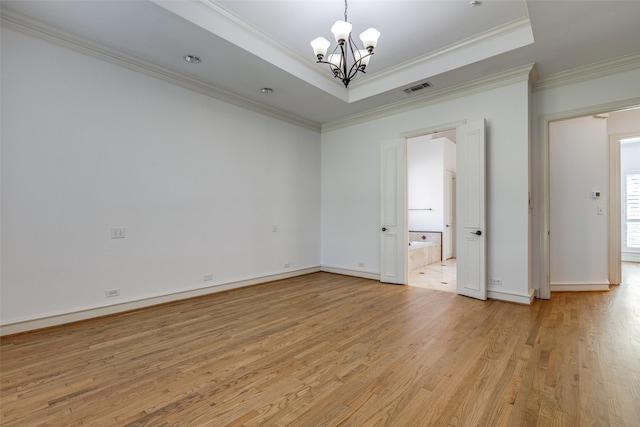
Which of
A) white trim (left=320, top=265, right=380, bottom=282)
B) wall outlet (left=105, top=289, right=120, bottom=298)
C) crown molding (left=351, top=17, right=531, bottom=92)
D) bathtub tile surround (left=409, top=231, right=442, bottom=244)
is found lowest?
white trim (left=320, top=265, right=380, bottom=282)

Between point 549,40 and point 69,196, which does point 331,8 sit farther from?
point 69,196

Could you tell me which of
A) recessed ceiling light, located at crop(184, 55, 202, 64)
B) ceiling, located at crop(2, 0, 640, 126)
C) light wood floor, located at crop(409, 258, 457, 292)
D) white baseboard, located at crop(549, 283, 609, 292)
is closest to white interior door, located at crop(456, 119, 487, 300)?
light wood floor, located at crop(409, 258, 457, 292)

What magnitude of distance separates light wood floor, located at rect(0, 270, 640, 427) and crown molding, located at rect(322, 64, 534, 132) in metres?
3.02

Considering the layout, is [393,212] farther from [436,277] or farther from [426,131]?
[436,277]

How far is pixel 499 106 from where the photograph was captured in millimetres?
3969

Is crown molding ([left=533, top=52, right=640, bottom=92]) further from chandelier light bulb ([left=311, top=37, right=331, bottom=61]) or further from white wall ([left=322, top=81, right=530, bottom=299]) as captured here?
chandelier light bulb ([left=311, top=37, right=331, bottom=61])

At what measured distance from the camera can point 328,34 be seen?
3.46 m

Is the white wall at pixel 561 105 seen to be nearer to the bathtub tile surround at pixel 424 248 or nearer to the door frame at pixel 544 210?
the door frame at pixel 544 210

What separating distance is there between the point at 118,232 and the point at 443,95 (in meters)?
4.95

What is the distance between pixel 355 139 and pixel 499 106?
8.10ft

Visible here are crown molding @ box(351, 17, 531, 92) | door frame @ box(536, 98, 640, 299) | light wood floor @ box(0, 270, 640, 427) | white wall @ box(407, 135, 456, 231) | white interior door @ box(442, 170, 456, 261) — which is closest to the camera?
light wood floor @ box(0, 270, 640, 427)

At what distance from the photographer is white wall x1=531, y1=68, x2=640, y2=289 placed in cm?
352

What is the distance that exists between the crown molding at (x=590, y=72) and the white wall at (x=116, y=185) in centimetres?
430

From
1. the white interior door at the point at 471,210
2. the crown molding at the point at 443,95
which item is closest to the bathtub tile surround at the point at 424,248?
the white interior door at the point at 471,210
